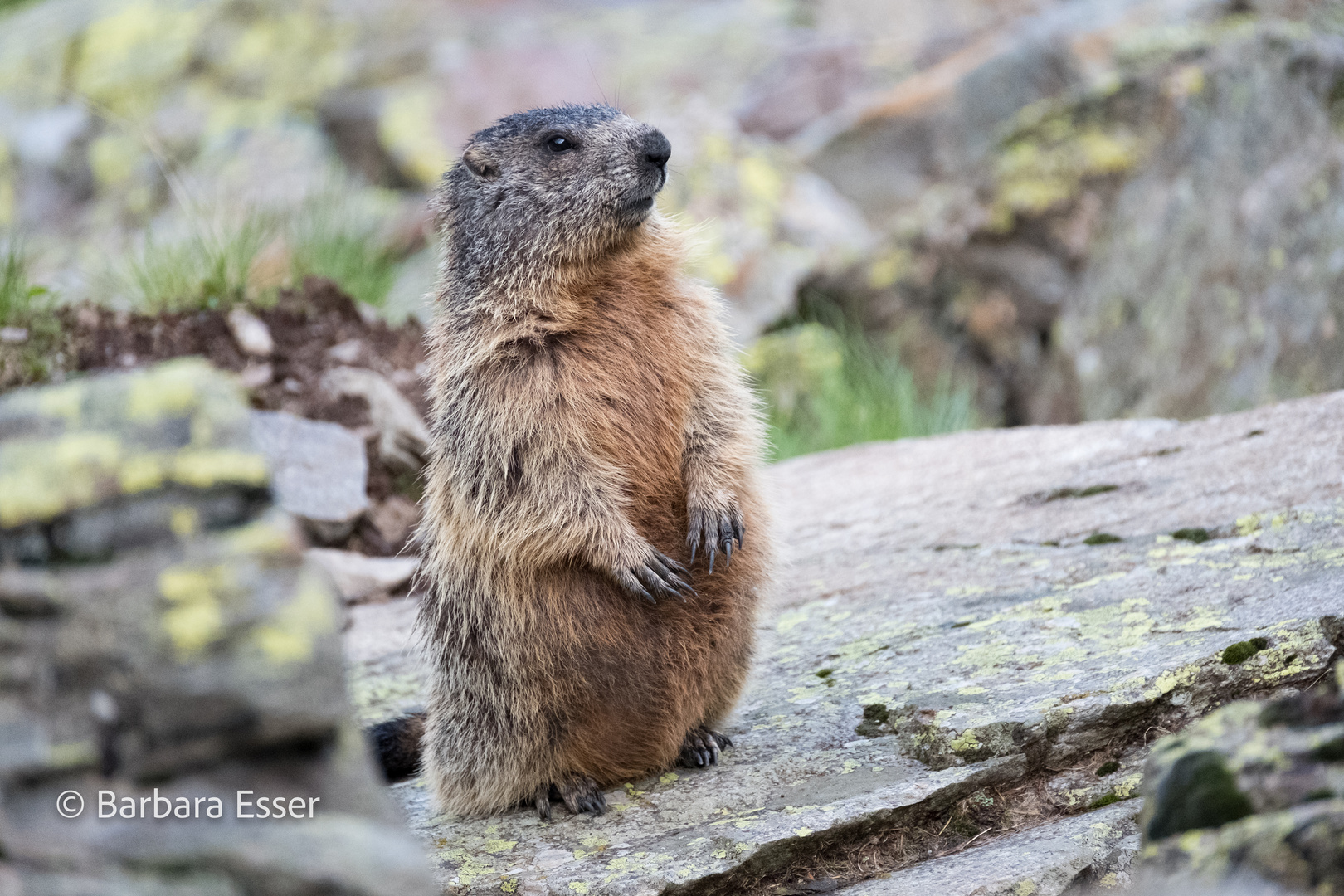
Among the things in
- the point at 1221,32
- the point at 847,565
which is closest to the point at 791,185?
the point at 1221,32

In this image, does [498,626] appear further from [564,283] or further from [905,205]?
[905,205]

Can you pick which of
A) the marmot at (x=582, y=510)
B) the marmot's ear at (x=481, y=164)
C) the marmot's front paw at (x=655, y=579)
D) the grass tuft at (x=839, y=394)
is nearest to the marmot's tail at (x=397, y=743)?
the marmot at (x=582, y=510)

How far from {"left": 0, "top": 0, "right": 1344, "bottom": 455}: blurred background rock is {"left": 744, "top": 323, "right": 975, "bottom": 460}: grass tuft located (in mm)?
31

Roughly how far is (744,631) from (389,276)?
588 centimetres

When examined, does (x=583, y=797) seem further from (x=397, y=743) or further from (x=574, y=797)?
(x=397, y=743)

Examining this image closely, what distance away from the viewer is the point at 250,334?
7.35 meters

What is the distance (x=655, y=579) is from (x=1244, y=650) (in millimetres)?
1883

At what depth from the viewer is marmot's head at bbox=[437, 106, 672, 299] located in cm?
449

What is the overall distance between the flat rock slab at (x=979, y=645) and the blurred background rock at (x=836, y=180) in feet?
6.10

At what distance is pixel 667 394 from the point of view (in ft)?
14.1

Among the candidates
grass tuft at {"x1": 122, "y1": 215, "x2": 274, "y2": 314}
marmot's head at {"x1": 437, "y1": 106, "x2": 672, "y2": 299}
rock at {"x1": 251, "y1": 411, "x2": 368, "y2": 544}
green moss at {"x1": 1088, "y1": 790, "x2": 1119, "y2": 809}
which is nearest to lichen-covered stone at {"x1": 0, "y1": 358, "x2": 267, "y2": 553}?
marmot's head at {"x1": 437, "y1": 106, "x2": 672, "y2": 299}

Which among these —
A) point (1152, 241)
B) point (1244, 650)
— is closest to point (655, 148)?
point (1244, 650)

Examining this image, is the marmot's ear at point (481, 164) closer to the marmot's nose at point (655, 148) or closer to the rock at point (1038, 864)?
the marmot's nose at point (655, 148)

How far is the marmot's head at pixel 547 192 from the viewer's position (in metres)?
4.49
